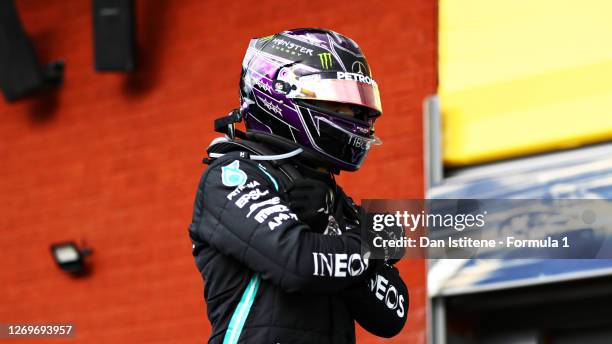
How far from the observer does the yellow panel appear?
251 inches

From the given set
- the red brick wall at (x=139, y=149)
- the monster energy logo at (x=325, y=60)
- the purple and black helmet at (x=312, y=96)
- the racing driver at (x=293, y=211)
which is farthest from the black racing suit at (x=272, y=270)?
the red brick wall at (x=139, y=149)

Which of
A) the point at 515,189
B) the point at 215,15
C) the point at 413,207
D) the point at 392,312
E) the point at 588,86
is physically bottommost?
the point at 392,312

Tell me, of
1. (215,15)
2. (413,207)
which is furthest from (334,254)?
(215,15)

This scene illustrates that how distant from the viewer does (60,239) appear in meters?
8.79

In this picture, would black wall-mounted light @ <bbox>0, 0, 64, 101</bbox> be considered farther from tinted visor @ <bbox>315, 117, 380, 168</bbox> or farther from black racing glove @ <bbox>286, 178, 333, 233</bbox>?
black racing glove @ <bbox>286, 178, 333, 233</bbox>

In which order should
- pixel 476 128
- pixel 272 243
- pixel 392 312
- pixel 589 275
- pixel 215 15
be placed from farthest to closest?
pixel 215 15
pixel 476 128
pixel 589 275
pixel 392 312
pixel 272 243

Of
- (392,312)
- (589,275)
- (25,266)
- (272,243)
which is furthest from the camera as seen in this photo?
(25,266)

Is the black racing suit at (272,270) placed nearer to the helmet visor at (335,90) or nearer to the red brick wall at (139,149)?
the helmet visor at (335,90)

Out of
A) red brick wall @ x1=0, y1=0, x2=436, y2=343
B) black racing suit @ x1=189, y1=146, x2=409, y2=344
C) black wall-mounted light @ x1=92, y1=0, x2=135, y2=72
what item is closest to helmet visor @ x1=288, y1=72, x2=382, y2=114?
black racing suit @ x1=189, y1=146, x2=409, y2=344

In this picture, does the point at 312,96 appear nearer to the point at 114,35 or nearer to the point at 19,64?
the point at 114,35

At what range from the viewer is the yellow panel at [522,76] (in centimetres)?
637

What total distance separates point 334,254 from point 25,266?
19.4ft

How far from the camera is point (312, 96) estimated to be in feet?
12.3

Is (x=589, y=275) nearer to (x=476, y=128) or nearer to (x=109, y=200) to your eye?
(x=476, y=128)
